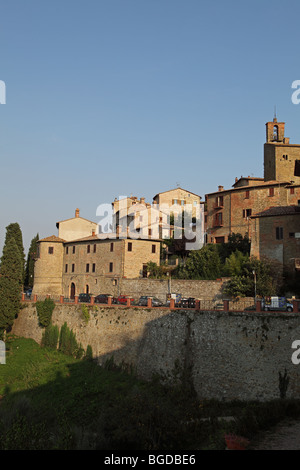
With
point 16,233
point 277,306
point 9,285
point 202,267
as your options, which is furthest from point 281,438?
point 16,233

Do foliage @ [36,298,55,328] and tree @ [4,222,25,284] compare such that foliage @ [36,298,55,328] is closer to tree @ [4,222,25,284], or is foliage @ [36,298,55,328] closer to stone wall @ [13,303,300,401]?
stone wall @ [13,303,300,401]

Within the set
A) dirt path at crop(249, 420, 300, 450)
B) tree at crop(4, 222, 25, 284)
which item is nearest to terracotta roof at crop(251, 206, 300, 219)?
dirt path at crop(249, 420, 300, 450)

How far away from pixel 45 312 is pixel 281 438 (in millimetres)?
27771

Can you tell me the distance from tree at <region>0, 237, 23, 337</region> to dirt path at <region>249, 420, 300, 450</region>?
30874 mm

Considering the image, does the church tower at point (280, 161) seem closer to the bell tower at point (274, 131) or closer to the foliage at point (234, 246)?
the bell tower at point (274, 131)

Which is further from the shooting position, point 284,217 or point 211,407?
point 284,217

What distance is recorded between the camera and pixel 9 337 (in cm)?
4178

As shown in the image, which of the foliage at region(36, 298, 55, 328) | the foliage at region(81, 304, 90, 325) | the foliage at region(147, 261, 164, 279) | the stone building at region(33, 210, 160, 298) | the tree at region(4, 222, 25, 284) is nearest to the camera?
the foliage at region(81, 304, 90, 325)

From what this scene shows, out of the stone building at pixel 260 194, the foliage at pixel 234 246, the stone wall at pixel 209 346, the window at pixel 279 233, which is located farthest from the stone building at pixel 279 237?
the stone wall at pixel 209 346

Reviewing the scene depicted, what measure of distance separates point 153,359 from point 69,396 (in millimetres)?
6071

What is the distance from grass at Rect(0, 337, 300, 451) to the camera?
58.4 ft

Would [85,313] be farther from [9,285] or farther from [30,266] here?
[30,266]
